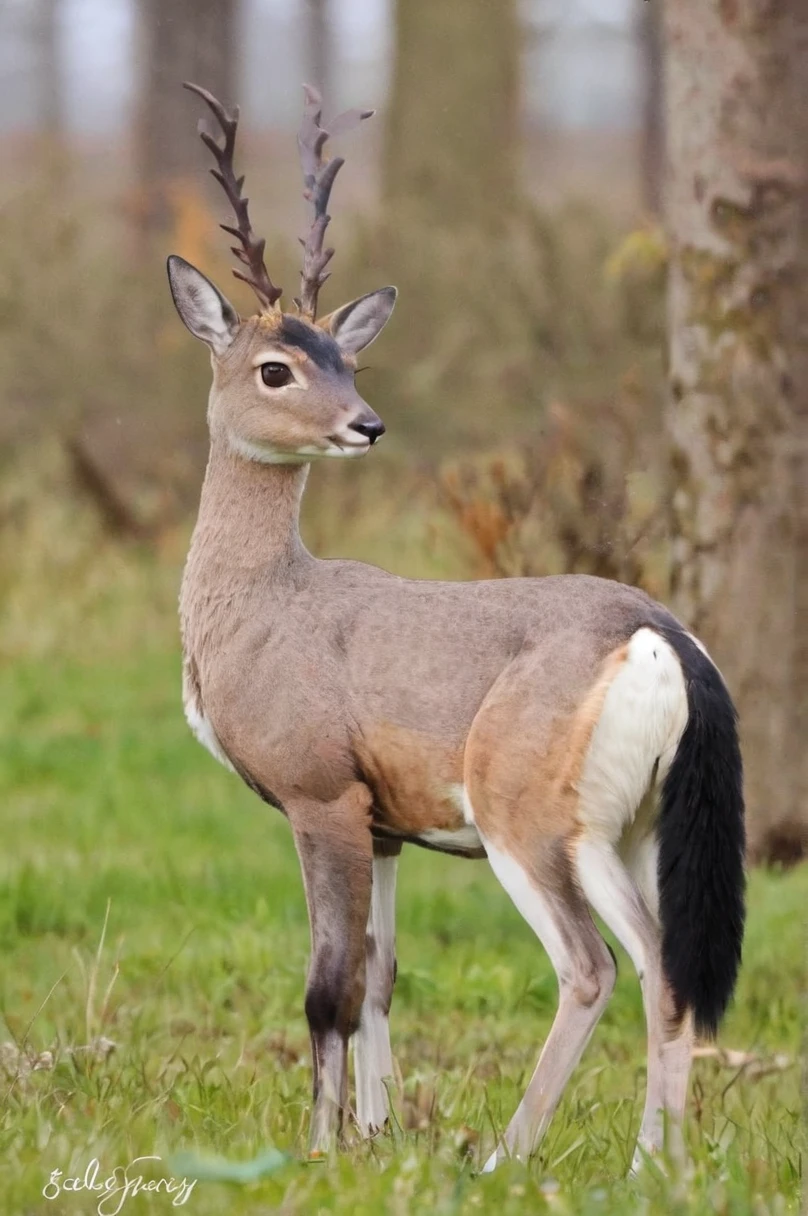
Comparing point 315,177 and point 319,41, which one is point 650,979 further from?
point 319,41

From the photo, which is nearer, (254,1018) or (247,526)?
(247,526)

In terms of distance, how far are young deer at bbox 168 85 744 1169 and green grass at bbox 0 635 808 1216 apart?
0.28 m

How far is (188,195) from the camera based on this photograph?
585 inches

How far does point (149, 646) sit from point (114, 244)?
4191mm

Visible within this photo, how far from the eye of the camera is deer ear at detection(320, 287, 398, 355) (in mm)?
4465

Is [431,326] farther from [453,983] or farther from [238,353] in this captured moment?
[238,353]

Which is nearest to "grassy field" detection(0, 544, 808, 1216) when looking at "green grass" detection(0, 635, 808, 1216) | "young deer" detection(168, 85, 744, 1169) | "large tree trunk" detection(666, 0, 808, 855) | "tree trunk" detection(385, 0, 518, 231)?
"green grass" detection(0, 635, 808, 1216)

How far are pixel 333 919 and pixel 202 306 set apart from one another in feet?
4.97

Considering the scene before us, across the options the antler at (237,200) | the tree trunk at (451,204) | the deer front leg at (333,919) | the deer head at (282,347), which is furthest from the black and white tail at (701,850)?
the tree trunk at (451,204)

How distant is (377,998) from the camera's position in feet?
14.2

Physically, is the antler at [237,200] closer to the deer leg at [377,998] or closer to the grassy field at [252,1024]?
the deer leg at [377,998]

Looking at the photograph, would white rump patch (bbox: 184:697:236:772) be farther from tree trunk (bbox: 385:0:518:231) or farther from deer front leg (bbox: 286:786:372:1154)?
tree trunk (bbox: 385:0:518:231)

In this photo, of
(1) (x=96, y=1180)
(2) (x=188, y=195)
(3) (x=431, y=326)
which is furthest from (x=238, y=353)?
(2) (x=188, y=195)

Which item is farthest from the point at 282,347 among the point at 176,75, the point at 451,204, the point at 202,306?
the point at 176,75
